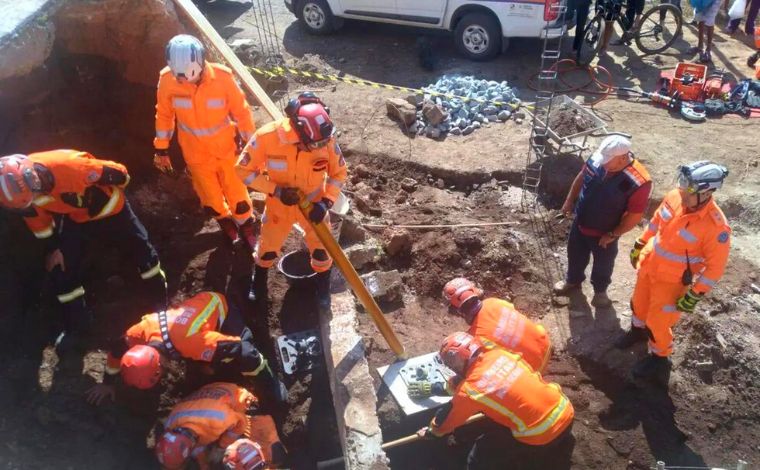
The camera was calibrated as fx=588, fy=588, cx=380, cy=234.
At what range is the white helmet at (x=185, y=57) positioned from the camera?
15.3 feet

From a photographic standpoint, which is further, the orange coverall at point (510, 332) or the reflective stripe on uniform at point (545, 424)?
the orange coverall at point (510, 332)

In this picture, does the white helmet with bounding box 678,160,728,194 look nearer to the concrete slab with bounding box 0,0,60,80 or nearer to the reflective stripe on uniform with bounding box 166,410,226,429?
the reflective stripe on uniform with bounding box 166,410,226,429

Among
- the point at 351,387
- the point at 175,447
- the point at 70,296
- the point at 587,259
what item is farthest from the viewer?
the point at 587,259

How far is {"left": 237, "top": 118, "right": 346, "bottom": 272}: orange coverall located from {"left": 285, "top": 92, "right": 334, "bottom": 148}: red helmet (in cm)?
14

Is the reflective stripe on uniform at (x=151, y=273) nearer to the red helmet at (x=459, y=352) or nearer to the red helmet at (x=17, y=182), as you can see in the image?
the red helmet at (x=17, y=182)

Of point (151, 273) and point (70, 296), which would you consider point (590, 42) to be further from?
point (70, 296)

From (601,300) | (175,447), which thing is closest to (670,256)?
(601,300)

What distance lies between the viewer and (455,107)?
8203 mm

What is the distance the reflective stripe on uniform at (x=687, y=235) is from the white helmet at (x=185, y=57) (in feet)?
13.0

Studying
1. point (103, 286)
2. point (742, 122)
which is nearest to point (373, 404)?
point (103, 286)

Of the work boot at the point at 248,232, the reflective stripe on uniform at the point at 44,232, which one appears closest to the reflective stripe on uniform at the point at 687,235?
the work boot at the point at 248,232

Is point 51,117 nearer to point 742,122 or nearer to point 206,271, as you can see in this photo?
point 206,271

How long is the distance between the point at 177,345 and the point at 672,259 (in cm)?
371

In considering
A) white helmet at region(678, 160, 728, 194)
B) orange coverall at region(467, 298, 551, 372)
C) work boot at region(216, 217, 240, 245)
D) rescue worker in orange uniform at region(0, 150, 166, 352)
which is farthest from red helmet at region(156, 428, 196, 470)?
white helmet at region(678, 160, 728, 194)
